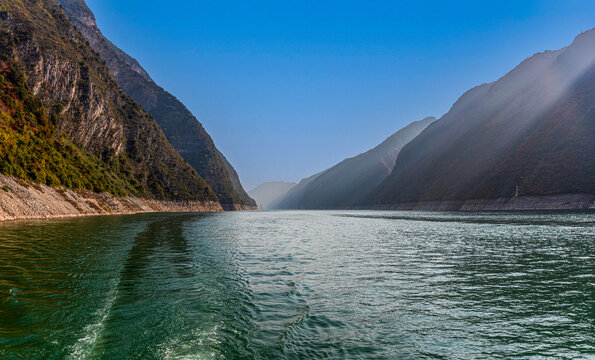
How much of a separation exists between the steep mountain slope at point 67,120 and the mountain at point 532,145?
136098mm

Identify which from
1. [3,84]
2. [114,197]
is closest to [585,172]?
[114,197]

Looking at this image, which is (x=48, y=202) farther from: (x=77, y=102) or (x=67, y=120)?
(x=77, y=102)

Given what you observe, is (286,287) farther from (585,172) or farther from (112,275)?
(585,172)

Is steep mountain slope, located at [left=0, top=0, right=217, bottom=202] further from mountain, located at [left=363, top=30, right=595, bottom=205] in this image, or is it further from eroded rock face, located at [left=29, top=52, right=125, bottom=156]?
mountain, located at [left=363, top=30, right=595, bottom=205]

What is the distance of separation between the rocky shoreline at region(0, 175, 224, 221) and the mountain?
131132mm

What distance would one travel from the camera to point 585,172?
101 meters

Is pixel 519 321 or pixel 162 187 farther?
pixel 162 187

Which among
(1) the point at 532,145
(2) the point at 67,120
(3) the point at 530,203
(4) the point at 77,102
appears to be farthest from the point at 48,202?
(1) the point at 532,145

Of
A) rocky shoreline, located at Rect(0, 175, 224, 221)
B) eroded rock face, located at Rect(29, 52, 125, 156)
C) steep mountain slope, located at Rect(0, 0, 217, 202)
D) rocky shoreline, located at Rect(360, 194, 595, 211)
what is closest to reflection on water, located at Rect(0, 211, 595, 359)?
rocky shoreline, located at Rect(0, 175, 224, 221)

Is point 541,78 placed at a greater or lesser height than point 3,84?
greater

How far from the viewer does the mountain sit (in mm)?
109206

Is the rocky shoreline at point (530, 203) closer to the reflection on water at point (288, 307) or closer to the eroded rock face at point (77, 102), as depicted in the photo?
the reflection on water at point (288, 307)

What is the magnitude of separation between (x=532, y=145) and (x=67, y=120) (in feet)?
565

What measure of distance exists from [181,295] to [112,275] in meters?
4.78
